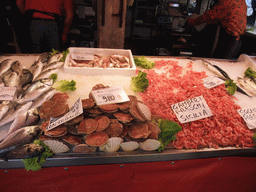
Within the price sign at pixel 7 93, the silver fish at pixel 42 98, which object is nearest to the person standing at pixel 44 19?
the price sign at pixel 7 93

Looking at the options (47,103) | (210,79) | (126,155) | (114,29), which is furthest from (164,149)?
(114,29)

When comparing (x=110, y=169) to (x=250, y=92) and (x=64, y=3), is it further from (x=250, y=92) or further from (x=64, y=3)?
(x=64, y=3)

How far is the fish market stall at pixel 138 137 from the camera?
139 cm

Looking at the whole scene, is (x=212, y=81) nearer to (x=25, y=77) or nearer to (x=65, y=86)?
(x=65, y=86)

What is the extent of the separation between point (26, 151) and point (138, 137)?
87 cm

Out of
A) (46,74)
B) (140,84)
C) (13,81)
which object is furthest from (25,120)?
(140,84)

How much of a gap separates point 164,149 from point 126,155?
357mm

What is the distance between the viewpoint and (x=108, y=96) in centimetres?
153

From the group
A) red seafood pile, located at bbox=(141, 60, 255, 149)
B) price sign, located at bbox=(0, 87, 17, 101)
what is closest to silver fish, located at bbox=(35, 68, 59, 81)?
price sign, located at bbox=(0, 87, 17, 101)

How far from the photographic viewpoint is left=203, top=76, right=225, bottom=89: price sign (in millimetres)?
2177

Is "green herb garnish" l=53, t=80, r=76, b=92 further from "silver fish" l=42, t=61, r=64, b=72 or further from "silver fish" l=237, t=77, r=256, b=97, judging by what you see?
"silver fish" l=237, t=77, r=256, b=97

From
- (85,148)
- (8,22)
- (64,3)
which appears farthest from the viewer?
(8,22)

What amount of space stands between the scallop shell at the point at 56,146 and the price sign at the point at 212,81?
1.80 metres

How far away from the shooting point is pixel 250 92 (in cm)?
226
